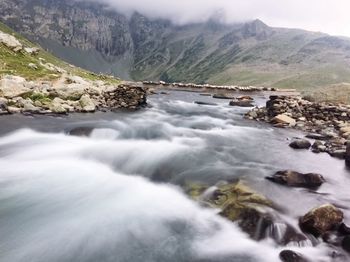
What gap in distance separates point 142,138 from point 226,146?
7.17 m

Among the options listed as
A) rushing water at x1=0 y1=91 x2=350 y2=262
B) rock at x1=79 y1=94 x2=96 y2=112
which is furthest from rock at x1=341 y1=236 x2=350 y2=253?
rock at x1=79 y1=94 x2=96 y2=112

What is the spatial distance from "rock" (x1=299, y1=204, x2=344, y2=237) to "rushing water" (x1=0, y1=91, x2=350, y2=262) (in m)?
0.61

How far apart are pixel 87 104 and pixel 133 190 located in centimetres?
2718

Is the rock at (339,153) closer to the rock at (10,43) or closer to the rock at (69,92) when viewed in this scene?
the rock at (69,92)

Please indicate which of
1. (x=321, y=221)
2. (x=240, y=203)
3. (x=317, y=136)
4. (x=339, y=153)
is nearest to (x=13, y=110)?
(x=317, y=136)

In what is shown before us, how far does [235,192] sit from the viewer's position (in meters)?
17.3

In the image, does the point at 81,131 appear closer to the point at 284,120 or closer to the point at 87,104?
the point at 87,104

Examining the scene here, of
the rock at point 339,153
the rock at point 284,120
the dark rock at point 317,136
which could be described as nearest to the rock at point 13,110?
the rock at point 284,120

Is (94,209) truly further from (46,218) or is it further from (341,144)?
(341,144)

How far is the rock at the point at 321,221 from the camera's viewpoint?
14.3 meters

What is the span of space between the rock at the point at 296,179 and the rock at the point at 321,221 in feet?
14.8

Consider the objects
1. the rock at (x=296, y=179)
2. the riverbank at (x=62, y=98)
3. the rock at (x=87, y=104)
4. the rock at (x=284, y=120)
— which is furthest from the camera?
the rock at (x=87, y=104)

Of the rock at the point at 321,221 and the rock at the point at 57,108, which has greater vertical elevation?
the rock at the point at 321,221

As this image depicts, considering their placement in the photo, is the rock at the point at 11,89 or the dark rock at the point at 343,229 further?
the rock at the point at 11,89
